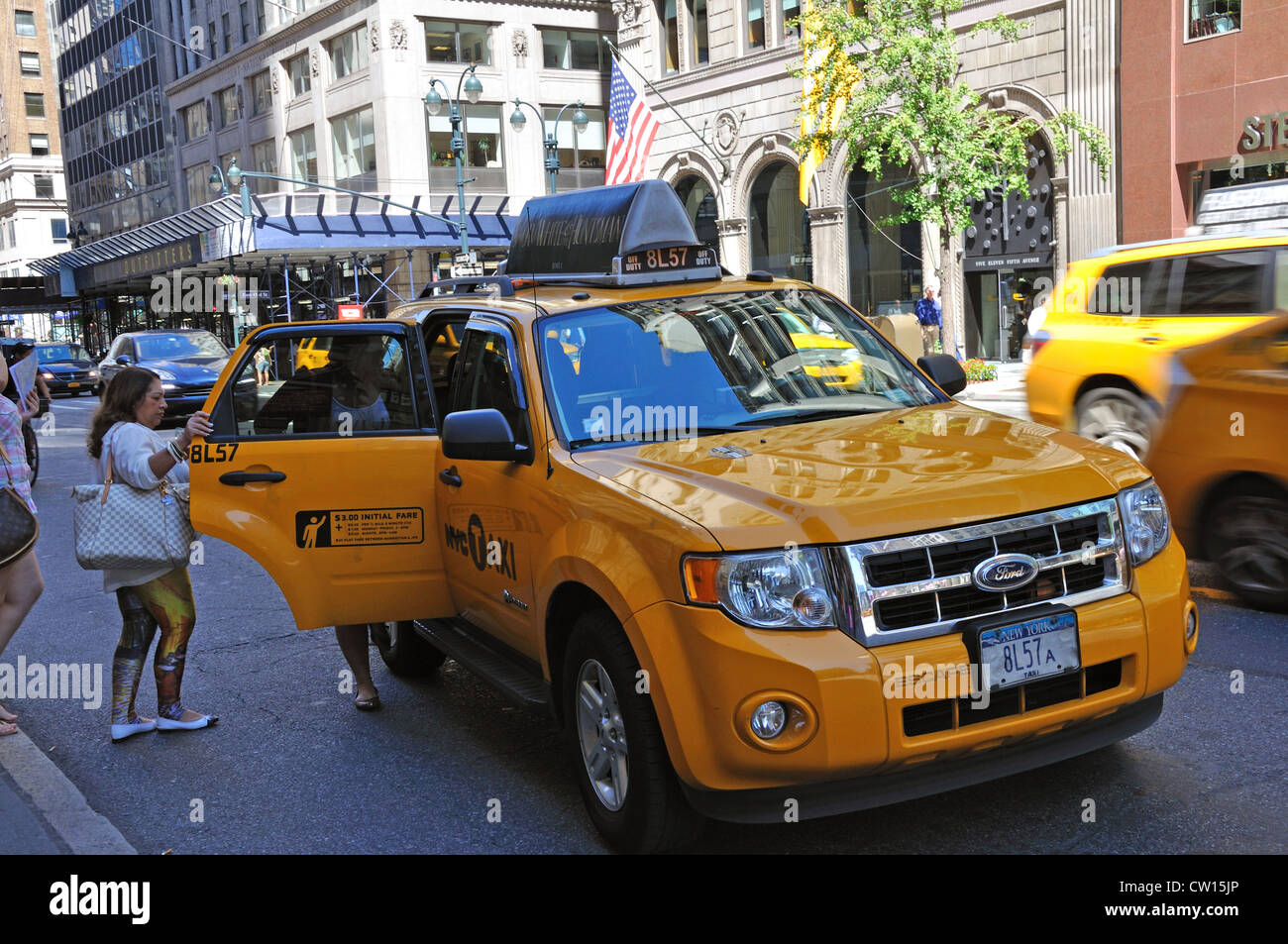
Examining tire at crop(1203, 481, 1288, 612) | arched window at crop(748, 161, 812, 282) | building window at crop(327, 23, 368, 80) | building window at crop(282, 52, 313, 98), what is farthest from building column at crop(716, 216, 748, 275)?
tire at crop(1203, 481, 1288, 612)

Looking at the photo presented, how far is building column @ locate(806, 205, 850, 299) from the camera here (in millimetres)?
32844

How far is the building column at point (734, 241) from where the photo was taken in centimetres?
3656

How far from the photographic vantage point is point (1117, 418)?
8.80 meters

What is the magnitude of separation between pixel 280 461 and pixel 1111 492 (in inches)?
134

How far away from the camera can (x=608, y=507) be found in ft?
13.1

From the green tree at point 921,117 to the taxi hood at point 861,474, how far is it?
19.2m

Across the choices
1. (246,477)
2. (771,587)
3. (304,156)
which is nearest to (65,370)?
(304,156)

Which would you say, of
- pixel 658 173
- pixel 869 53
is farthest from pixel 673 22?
pixel 869 53

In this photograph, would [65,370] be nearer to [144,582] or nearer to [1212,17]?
[1212,17]

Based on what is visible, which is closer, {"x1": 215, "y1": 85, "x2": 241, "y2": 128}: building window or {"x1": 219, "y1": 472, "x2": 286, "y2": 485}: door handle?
{"x1": 219, "y1": 472, "x2": 286, "y2": 485}: door handle

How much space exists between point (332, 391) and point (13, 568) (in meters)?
1.64

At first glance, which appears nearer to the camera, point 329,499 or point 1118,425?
point 329,499

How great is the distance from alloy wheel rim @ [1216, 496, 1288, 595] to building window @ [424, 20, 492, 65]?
46.3 m

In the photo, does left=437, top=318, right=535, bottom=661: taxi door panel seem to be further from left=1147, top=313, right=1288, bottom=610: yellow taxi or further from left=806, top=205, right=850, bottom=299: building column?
left=806, top=205, right=850, bottom=299: building column
